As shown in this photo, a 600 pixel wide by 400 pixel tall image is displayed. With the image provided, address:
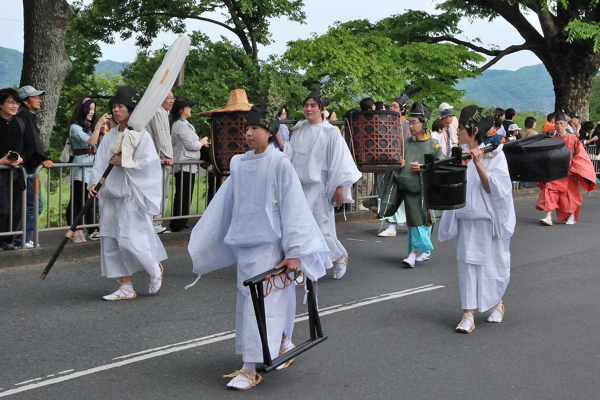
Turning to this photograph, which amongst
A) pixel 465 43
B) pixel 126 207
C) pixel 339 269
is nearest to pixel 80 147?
pixel 126 207

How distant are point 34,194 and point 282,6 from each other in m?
8.42

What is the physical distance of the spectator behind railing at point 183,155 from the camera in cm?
1085

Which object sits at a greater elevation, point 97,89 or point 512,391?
point 97,89

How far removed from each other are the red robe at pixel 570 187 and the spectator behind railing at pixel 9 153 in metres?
8.39

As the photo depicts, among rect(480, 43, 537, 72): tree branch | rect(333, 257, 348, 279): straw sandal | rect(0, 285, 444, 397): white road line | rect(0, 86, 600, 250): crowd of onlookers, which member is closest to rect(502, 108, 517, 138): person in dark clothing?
rect(0, 86, 600, 250): crowd of onlookers

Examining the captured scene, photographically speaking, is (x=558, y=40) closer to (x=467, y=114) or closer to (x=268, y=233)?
(x=467, y=114)

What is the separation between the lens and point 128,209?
23.9 ft

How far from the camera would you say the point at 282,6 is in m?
15.9

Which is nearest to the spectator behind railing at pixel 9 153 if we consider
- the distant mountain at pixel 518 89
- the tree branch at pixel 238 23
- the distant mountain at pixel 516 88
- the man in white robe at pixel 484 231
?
the man in white robe at pixel 484 231

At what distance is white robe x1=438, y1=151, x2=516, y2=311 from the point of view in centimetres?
634

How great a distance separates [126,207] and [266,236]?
9.02 feet

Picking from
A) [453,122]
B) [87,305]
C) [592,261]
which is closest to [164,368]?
[87,305]

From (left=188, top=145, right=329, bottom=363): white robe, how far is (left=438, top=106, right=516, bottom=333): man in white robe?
6.10 feet

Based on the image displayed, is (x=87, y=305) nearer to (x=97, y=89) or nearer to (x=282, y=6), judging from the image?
(x=282, y=6)
